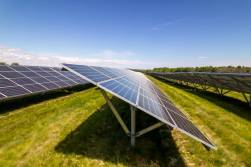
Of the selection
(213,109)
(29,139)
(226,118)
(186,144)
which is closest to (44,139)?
(29,139)

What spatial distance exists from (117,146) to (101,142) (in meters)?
1.07

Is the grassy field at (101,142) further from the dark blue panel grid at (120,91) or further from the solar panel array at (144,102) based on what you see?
the dark blue panel grid at (120,91)

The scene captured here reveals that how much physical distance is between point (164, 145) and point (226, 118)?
861 centimetres

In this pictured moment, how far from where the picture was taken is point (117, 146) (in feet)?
32.4

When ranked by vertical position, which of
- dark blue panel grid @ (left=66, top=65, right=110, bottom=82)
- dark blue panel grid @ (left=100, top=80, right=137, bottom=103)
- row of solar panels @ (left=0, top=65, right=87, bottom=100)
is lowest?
row of solar panels @ (left=0, top=65, right=87, bottom=100)

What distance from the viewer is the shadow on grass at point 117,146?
8.86 meters

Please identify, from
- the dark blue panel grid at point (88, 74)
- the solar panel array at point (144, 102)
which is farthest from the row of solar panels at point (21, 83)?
the solar panel array at point (144, 102)

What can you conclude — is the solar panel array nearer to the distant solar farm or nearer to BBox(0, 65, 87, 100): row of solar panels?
the distant solar farm

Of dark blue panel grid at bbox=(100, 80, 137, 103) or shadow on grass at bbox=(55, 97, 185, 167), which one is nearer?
dark blue panel grid at bbox=(100, 80, 137, 103)

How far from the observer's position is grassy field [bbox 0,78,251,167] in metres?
8.82

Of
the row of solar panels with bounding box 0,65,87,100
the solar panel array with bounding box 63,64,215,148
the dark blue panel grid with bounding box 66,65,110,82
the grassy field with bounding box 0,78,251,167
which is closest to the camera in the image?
the solar panel array with bounding box 63,64,215,148

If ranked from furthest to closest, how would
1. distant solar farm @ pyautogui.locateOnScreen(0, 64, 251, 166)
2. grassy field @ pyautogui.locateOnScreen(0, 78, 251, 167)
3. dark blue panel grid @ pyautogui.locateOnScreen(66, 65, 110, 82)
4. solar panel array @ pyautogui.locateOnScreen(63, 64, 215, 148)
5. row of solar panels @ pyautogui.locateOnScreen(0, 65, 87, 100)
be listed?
row of solar panels @ pyautogui.locateOnScreen(0, 65, 87, 100), grassy field @ pyautogui.locateOnScreen(0, 78, 251, 167), dark blue panel grid @ pyautogui.locateOnScreen(66, 65, 110, 82), distant solar farm @ pyautogui.locateOnScreen(0, 64, 251, 166), solar panel array @ pyautogui.locateOnScreen(63, 64, 215, 148)

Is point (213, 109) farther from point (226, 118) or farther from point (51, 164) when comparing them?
point (51, 164)

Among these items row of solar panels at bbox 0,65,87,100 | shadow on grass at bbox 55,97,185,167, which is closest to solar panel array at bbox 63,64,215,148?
shadow on grass at bbox 55,97,185,167
